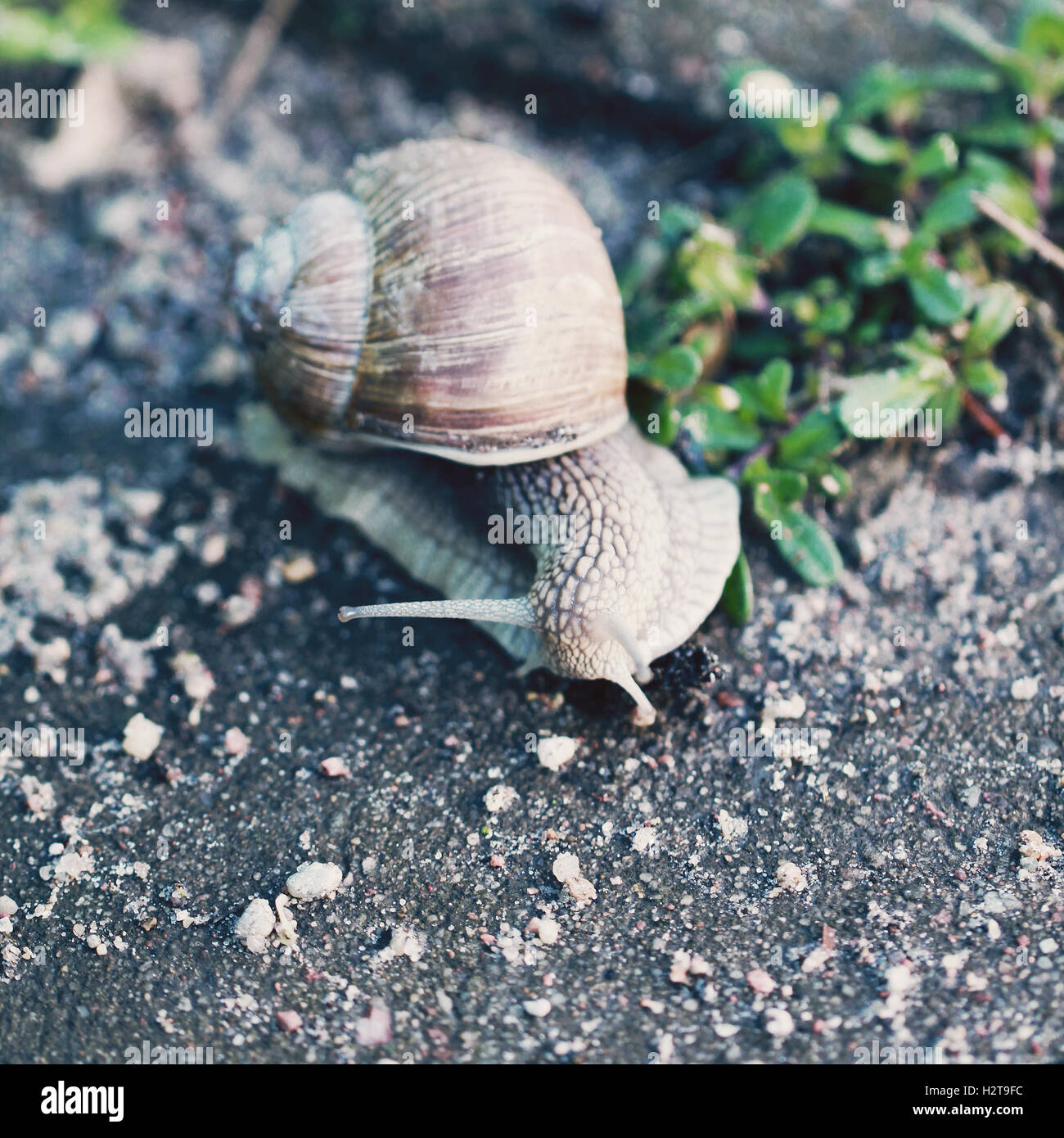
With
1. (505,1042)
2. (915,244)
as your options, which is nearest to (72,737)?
(505,1042)

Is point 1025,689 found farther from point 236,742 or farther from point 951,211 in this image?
point 236,742

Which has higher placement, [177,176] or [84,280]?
[177,176]

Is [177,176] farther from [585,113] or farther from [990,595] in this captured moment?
[990,595]

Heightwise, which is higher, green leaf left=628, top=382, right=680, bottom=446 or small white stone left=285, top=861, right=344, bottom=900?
green leaf left=628, top=382, right=680, bottom=446

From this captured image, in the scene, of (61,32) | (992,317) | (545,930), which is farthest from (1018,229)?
(61,32)

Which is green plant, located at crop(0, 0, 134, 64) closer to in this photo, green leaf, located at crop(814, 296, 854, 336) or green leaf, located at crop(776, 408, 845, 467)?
green leaf, located at crop(814, 296, 854, 336)

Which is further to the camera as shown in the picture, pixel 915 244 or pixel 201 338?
pixel 201 338

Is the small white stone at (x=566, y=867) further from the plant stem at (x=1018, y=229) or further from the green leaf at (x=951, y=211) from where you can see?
the plant stem at (x=1018, y=229)


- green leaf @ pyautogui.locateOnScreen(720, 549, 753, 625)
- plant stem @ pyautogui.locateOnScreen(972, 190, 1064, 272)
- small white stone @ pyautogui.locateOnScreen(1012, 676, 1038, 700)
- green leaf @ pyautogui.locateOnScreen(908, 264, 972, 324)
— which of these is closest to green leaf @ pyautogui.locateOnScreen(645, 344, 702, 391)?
green leaf @ pyautogui.locateOnScreen(720, 549, 753, 625)
